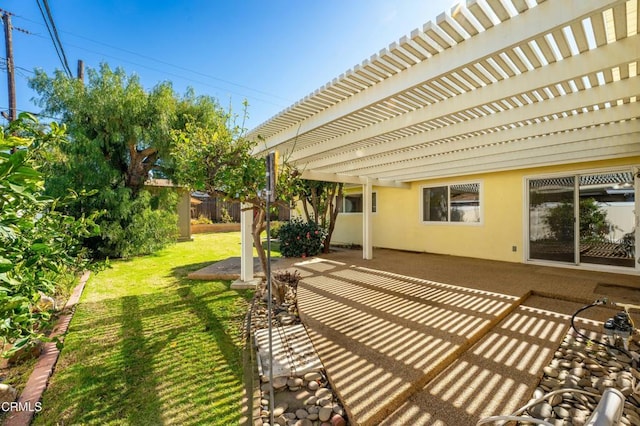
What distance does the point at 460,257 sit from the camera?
878 cm

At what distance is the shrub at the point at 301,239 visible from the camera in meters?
9.34

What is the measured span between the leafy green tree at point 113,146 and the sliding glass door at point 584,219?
1101cm

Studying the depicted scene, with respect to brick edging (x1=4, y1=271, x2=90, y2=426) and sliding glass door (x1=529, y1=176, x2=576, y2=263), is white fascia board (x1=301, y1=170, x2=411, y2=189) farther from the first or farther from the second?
brick edging (x1=4, y1=271, x2=90, y2=426)

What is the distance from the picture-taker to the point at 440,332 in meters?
3.36

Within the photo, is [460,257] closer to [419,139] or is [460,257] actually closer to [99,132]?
[419,139]

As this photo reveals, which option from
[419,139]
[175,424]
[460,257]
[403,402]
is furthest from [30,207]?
[460,257]

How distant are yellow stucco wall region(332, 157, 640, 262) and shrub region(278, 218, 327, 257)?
2.98 meters

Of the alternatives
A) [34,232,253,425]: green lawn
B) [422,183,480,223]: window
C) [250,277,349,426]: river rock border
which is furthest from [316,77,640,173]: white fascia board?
[34,232,253,425]: green lawn

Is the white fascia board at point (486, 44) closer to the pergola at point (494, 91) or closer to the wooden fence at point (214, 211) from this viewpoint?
the pergola at point (494, 91)

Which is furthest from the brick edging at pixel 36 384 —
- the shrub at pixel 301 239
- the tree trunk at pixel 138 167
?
the tree trunk at pixel 138 167

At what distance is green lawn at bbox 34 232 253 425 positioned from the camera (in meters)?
2.24

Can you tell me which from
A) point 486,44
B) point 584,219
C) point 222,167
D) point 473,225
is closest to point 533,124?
point 486,44

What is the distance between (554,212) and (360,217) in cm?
641

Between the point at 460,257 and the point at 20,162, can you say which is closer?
the point at 20,162
